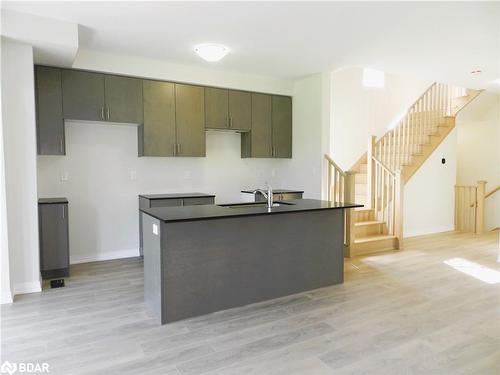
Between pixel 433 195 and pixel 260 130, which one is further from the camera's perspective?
pixel 433 195

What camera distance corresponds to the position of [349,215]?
506 cm

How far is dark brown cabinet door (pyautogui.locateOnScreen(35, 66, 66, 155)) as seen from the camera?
165 inches

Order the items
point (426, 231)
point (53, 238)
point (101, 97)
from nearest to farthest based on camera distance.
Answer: point (53, 238) → point (101, 97) → point (426, 231)

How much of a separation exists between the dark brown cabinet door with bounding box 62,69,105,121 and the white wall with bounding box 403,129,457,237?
17.3 feet

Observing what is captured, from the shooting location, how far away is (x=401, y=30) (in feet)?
12.5

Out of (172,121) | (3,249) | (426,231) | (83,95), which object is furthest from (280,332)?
(426,231)

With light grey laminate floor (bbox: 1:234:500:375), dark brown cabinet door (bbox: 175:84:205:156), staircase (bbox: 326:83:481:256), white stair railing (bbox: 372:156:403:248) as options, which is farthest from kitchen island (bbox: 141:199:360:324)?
white stair railing (bbox: 372:156:403:248)

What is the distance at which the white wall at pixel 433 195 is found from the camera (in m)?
6.71

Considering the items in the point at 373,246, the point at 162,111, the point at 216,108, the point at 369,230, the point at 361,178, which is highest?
the point at 216,108

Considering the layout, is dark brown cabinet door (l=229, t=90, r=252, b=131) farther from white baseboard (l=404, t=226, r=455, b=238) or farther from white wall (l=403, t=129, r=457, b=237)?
white baseboard (l=404, t=226, r=455, b=238)

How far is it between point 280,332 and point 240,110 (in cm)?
361

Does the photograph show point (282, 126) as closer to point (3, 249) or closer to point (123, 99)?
point (123, 99)

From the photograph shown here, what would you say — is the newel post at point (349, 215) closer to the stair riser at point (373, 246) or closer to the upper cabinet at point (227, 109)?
the stair riser at point (373, 246)

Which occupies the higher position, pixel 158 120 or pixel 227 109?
pixel 227 109
